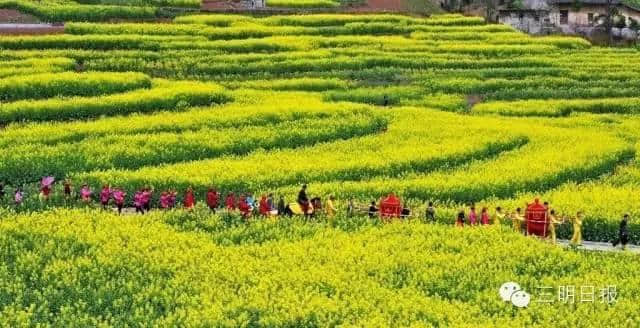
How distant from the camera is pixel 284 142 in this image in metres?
33.0

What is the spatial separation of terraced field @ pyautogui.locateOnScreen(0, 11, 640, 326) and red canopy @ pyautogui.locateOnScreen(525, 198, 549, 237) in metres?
0.91

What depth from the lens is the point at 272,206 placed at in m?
24.8

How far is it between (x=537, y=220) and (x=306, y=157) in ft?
33.4

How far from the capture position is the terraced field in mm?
18141

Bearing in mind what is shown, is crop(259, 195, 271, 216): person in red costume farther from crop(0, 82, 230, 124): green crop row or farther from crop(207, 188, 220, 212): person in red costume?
crop(0, 82, 230, 124): green crop row

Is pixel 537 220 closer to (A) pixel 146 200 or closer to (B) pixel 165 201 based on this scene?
(B) pixel 165 201

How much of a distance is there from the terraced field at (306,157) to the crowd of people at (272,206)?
499 mm

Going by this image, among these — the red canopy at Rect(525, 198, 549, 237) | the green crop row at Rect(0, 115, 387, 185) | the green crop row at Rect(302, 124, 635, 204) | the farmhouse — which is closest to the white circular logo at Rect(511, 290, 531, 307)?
the red canopy at Rect(525, 198, 549, 237)

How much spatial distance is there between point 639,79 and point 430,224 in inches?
1220

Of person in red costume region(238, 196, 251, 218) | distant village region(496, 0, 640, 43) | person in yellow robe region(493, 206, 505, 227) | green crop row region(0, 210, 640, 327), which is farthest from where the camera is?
distant village region(496, 0, 640, 43)

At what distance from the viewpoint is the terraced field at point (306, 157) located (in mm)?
18141

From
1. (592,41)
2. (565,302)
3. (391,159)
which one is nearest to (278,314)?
(565,302)

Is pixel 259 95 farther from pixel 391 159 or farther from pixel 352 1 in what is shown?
pixel 352 1

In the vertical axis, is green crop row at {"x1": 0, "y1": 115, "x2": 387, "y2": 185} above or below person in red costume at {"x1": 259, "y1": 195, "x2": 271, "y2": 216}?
above
